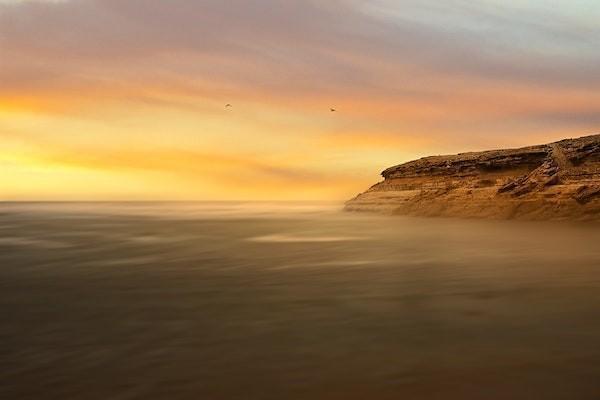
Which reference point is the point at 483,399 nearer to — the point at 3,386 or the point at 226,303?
the point at 3,386

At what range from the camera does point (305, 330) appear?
6.66 metres

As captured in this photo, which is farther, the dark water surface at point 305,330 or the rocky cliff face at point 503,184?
the rocky cliff face at point 503,184

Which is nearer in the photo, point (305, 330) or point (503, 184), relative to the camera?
point (305, 330)

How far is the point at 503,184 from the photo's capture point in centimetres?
3878

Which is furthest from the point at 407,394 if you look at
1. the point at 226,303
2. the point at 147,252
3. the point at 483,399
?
the point at 147,252

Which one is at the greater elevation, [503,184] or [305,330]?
[503,184]

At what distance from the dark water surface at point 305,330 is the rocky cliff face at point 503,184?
22888mm

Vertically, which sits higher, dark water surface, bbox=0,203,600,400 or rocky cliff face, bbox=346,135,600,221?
rocky cliff face, bbox=346,135,600,221

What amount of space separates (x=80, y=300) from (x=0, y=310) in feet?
4.44

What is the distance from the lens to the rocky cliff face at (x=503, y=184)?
1319 inches

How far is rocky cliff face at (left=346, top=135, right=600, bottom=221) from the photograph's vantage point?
33500 millimetres

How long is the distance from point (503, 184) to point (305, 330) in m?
36.8

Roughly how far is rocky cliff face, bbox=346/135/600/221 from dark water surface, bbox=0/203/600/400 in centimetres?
2289

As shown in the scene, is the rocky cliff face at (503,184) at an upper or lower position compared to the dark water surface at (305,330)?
upper
